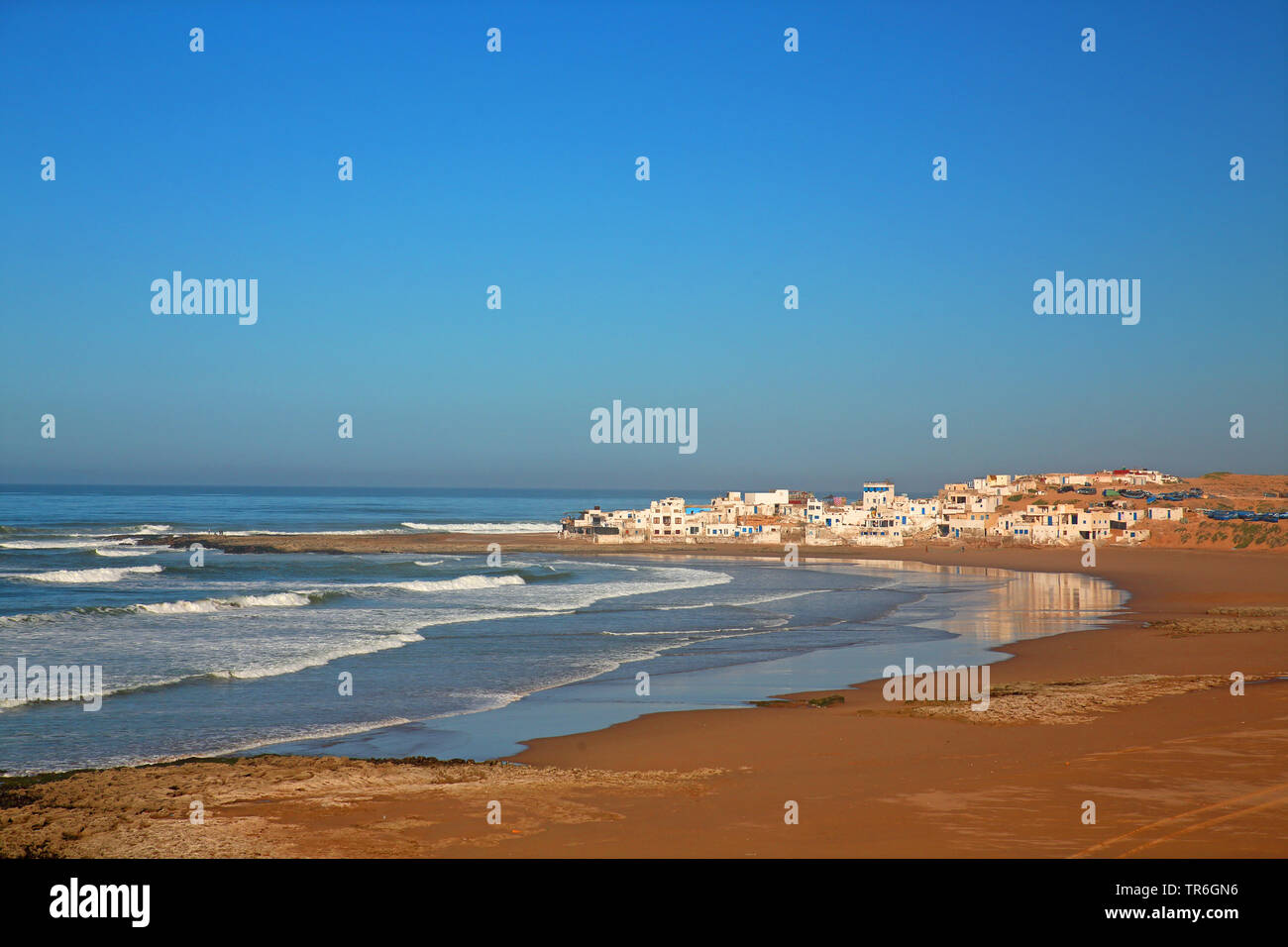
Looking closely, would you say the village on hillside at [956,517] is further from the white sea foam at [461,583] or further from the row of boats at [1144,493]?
the white sea foam at [461,583]

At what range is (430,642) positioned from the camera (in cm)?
2212

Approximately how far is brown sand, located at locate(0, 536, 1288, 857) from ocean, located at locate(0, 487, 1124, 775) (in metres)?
1.73

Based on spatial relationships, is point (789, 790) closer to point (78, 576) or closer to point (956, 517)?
point (78, 576)

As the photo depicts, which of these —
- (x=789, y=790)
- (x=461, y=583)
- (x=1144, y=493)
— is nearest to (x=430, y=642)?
(x=789, y=790)

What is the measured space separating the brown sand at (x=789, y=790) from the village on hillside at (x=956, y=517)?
54.4 meters

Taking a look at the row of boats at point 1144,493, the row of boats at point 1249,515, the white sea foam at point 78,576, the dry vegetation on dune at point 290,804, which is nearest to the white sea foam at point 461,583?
the white sea foam at point 78,576

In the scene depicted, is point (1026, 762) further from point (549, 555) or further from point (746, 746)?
point (549, 555)

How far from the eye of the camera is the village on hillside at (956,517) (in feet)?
215

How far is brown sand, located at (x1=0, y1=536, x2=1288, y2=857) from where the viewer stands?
26.0 ft

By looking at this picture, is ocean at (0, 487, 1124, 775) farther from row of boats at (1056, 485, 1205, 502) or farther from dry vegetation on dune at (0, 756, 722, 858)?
row of boats at (1056, 485, 1205, 502)

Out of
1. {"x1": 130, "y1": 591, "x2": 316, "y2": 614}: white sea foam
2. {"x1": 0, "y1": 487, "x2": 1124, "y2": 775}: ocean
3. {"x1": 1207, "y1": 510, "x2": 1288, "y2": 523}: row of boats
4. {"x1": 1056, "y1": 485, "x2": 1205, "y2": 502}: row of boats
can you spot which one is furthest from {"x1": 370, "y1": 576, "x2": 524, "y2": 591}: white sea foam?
{"x1": 1056, "y1": 485, "x2": 1205, "y2": 502}: row of boats
